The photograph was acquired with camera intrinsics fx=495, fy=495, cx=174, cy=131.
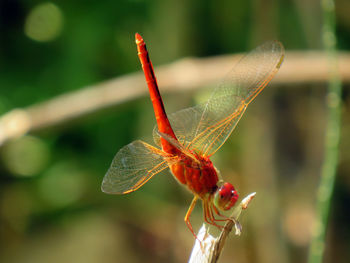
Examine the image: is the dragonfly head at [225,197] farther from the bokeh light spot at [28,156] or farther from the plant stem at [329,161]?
the bokeh light spot at [28,156]

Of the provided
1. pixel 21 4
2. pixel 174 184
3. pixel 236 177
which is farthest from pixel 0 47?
pixel 236 177

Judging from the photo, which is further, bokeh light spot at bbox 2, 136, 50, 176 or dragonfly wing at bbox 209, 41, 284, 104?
bokeh light spot at bbox 2, 136, 50, 176

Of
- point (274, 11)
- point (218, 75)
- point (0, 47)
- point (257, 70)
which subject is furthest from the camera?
point (0, 47)

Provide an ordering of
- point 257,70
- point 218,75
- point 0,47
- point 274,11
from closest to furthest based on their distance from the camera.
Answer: point 257,70 < point 218,75 < point 274,11 < point 0,47

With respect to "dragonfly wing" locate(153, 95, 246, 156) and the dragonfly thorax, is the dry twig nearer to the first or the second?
the dragonfly thorax

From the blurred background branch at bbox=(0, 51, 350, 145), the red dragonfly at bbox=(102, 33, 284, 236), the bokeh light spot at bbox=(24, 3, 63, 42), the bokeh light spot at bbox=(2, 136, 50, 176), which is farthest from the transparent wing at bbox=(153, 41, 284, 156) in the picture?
the bokeh light spot at bbox=(24, 3, 63, 42)

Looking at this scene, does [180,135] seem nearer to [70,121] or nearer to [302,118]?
[70,121]

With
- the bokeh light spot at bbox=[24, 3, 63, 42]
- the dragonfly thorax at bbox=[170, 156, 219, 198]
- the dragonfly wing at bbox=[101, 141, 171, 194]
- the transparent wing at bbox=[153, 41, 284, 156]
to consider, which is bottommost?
the dragonfly thorax at bbox=[170, 156, 219, 198]
